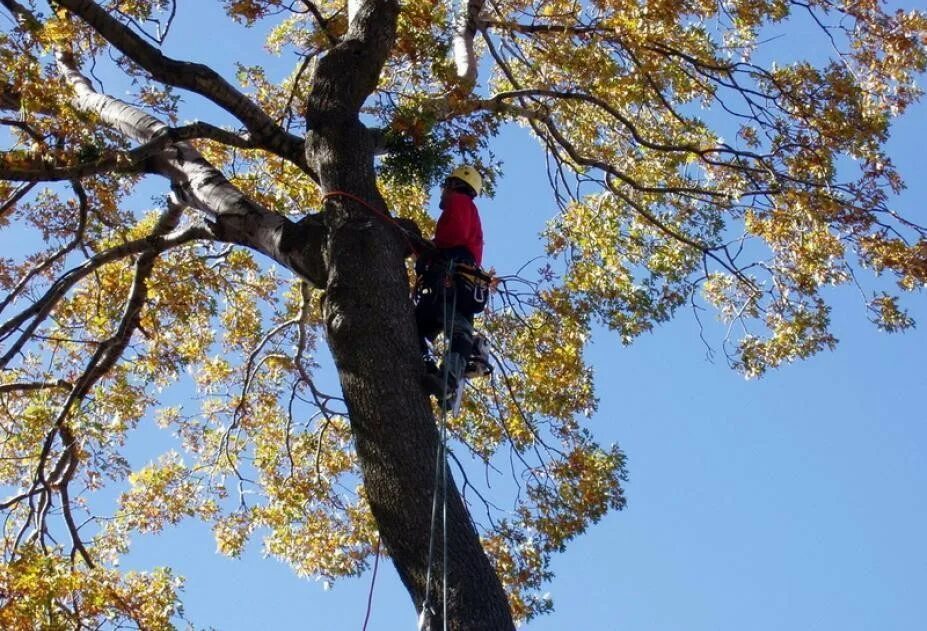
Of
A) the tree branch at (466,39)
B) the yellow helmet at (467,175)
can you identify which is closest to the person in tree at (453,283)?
the yellow helmet at (467,175)

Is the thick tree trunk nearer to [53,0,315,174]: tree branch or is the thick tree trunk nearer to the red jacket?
[53,0,315,174]: tree branch

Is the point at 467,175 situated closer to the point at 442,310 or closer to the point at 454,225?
the point at 454,225

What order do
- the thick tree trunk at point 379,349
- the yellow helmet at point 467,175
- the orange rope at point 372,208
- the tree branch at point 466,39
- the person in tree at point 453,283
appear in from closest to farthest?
the thick tree trunk at point 379,349 → the orange rope at point 372,208 → the person in tree at point 453,283 → the yellow helmet at point 467,175 → the tree branch at point 466,39

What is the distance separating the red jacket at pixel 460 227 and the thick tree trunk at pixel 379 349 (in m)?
0.83

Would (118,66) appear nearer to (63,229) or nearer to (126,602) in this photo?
(63,229)

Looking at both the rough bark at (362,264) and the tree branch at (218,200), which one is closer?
the rough bark at (362,264)

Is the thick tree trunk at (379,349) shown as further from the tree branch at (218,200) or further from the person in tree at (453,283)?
the person in tree at (453,283)

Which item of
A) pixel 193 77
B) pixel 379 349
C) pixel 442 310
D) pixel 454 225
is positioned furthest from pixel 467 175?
pixel 379 349

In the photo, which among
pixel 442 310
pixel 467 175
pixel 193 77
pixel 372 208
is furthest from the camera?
pixel 467 175

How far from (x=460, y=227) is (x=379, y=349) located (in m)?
1.89

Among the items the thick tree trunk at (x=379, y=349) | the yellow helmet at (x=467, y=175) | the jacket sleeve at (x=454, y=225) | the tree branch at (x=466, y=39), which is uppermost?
the tree branch at (x=466, y=39)

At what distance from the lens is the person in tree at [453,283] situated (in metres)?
6.15

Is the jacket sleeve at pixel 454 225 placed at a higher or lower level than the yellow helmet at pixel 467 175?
lower

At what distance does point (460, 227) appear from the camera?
6.60 metres
